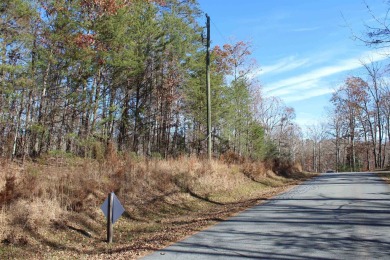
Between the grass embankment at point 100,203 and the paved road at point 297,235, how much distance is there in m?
0.94

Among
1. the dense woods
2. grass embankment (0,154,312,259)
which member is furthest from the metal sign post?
the dense woods

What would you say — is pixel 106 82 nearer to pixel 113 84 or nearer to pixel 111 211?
pixel 113 84

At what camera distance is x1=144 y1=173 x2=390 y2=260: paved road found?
6527 mm

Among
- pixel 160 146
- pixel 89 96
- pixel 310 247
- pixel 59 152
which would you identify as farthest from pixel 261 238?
pixel 160 146

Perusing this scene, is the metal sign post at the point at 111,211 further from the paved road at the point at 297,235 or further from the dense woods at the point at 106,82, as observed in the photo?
the dense woods at the point at 106,82

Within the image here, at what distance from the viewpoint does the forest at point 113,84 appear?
52.5 feet

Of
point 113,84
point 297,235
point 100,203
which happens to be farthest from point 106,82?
point 297,235

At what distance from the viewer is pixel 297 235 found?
26.1ft

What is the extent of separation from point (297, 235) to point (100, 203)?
6560mm

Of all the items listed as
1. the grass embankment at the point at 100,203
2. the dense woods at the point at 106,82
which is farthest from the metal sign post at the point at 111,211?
the dense woods at the point at 106,82

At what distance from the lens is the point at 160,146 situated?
30328 mm

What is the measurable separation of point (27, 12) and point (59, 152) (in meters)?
6.22

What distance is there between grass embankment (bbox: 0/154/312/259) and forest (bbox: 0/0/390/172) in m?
2.55

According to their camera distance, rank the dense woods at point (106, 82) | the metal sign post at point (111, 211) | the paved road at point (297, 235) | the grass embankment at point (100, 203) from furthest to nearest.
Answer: the dense woods at point (106, 82) < the metal sign post at point (111, 211) < the grass embankment at point (100, 203) < the paved road at point (297, 235)
